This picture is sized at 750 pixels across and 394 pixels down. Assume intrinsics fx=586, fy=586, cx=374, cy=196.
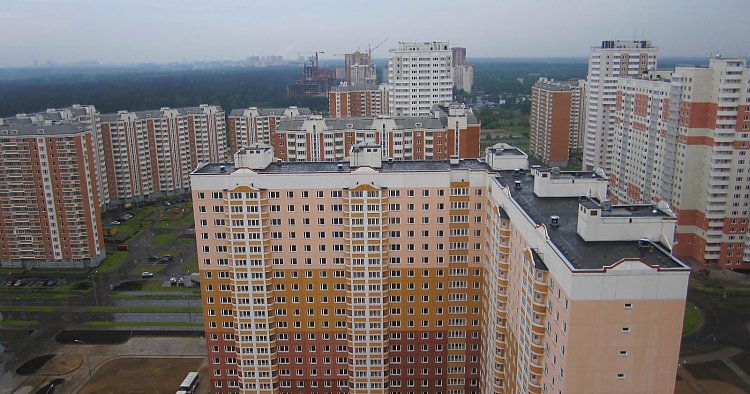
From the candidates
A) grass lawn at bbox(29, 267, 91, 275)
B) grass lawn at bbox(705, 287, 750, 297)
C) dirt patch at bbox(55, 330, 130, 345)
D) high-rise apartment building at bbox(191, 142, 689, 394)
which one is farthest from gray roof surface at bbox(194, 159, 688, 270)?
grass lawn at bbox(29, 267, 91, 275)

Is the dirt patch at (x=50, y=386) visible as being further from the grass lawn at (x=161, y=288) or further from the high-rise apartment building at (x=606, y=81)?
the high-rise apartment building at (x=606, y=81)

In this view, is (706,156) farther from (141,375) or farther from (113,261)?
(113,261)

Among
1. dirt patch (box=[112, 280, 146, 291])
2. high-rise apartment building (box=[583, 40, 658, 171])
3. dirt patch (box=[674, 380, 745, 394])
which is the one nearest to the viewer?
dirt patch (box=[674, 380, 745, 394])

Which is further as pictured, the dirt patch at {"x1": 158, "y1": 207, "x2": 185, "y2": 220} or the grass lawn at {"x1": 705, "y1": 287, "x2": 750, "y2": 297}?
the dirt patch at {"x1": 158, "y1": 207, "x2": 185, "y2": 220}

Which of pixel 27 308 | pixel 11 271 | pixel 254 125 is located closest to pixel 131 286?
pixel 27 308

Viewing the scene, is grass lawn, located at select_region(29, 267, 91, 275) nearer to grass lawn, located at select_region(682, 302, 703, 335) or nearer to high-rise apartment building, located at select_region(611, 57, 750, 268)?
grass lawn, located at select_region(682, 302, 703, 335)

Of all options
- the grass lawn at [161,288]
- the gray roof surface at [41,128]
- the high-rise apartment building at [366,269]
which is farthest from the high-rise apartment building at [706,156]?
the gray roof surface at [41,128]

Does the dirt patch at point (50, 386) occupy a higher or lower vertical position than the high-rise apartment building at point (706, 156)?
lower
